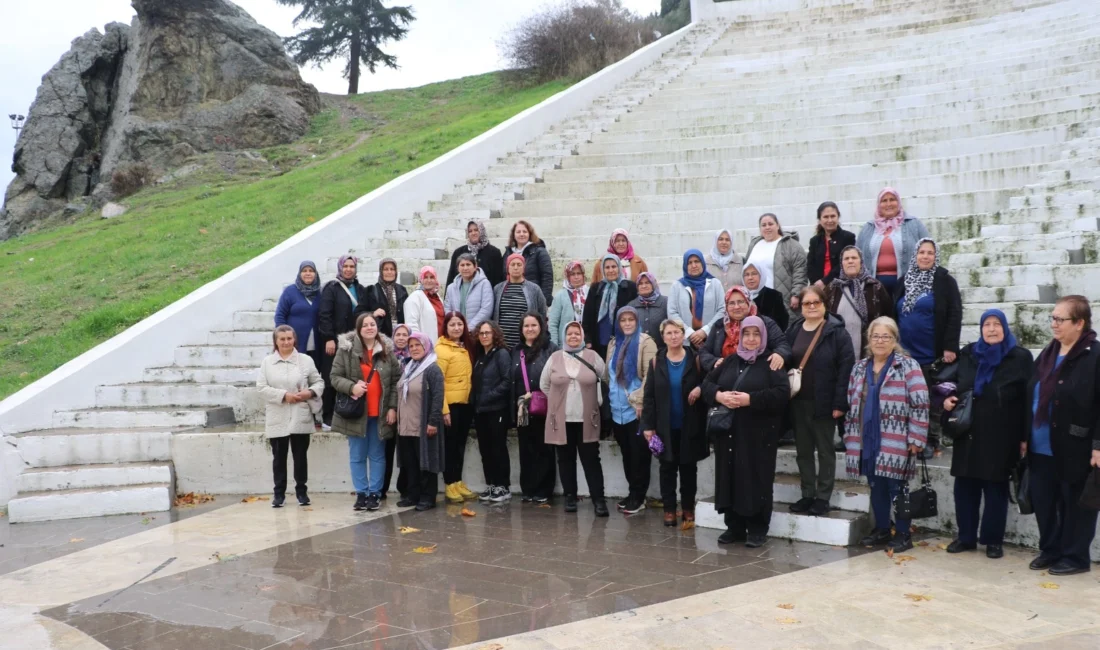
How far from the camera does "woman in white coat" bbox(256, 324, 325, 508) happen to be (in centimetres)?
768

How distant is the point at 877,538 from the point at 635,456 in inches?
75.7

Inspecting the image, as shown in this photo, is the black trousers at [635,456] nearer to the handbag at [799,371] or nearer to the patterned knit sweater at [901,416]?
the handbag at [799,371]

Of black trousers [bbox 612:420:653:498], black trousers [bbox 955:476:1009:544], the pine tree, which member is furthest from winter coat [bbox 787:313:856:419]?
the pine tree

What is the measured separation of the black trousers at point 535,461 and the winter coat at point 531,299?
3.58ft

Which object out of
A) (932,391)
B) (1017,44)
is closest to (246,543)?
(932,391)

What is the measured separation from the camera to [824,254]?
741 centimetres

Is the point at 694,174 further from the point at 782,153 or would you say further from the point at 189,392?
the point at 189,392

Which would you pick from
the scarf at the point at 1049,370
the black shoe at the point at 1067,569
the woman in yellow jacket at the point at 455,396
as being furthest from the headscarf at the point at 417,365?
the black shoe at the point at 1067,569

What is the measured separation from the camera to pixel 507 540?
6445 mm

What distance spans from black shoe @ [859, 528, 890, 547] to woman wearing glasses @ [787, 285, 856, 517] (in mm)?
353

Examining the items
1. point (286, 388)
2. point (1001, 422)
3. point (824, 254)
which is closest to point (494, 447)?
point (286, 388)

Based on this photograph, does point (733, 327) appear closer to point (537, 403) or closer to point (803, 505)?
point (803, 505)

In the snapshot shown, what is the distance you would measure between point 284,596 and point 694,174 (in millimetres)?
8616

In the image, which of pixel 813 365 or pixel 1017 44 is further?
pixel 1017 44
